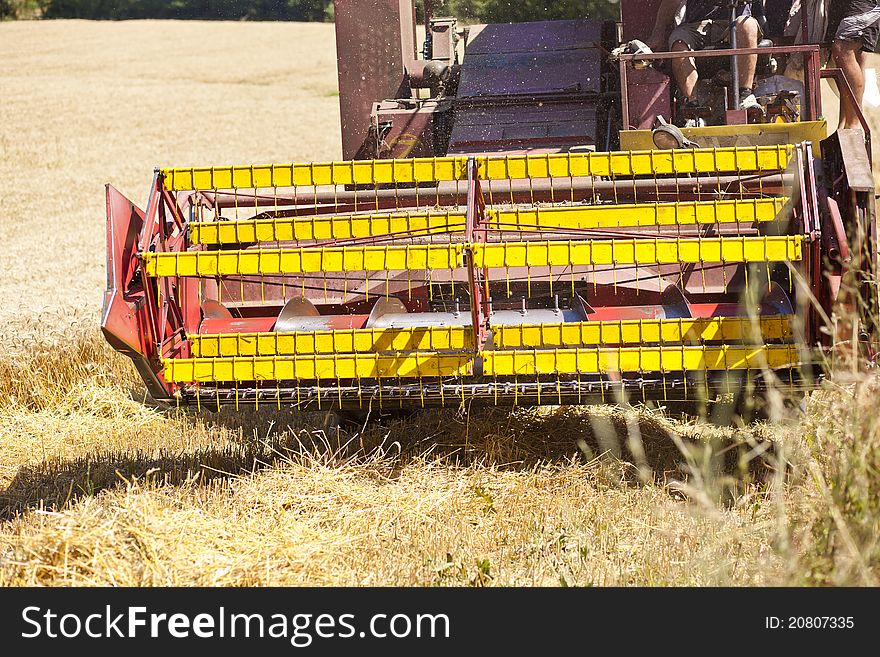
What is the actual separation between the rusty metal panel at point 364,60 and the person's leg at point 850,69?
8.92 feet

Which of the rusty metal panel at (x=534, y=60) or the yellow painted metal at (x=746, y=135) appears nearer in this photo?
the yellow painted metal at (x=746, y=135)

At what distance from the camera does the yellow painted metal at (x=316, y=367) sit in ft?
14.0

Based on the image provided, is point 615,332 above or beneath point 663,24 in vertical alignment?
beneath

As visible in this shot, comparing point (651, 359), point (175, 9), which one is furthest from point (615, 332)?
point (175, 9)

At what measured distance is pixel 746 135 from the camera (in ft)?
18.1

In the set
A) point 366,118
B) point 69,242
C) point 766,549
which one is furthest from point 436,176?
point 69,242

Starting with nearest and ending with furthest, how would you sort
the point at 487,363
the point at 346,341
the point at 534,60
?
the point at 487,363, the point at 346,341, the point at 534,60

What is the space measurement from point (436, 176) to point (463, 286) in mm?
894

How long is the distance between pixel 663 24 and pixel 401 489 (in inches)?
137

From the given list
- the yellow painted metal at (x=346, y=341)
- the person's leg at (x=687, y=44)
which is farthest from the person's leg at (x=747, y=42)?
the yellow painted metal at (x=346, y=341)

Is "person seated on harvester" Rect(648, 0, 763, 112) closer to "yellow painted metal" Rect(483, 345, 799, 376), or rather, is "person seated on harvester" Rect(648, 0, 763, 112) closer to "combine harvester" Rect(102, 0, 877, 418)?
"combine harvester" Rect(102, 0, 877, 418)

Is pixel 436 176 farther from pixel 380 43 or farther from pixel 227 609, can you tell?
pixel 380 43

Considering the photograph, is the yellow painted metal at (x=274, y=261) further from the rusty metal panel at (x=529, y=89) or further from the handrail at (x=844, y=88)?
the handrail at (x=844, y=88)

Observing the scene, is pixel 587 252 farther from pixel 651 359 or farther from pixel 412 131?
pixel 412 131
